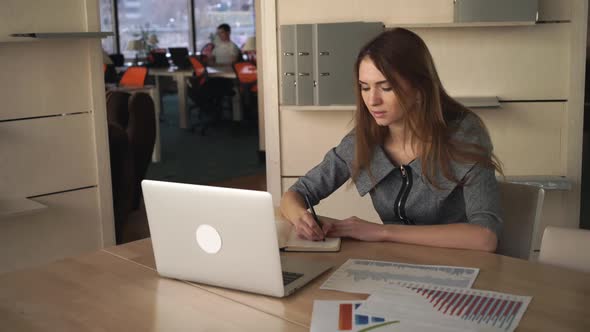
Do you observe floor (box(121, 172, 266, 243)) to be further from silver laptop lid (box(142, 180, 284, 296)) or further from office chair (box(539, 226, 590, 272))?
office chair (box(539, 226, 590, 272))

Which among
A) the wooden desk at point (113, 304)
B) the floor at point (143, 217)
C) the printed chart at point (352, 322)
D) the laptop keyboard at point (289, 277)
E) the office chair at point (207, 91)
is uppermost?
the laptop keyboard at point (289, 277)

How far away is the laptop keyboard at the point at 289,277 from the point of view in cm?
191

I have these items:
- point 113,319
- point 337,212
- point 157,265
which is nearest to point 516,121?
point 337,212

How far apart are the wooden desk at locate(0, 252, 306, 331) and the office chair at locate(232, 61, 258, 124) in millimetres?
8300

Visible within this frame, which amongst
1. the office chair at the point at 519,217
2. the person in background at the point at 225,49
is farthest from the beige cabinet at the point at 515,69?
the person in background at the point at 225,49

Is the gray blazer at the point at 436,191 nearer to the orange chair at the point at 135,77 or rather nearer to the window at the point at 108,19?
the orange chair at the point at 135,77

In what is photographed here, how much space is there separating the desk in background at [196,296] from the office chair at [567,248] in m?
0.14

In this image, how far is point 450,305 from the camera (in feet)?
5.66

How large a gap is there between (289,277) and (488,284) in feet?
1.56

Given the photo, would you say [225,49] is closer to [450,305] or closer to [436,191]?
[436,191]

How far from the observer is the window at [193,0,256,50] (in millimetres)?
15711

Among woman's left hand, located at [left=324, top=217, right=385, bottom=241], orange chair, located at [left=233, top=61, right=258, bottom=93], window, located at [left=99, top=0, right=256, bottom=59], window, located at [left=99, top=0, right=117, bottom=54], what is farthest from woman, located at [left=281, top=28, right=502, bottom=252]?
window, located at [left=99, top=0, right=256, bottom=59]

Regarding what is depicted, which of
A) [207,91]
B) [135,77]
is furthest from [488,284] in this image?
[207,91]

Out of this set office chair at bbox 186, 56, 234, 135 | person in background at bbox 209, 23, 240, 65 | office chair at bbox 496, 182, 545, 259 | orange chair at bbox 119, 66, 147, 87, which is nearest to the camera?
office chair at bbox 496, 182, 545, 259
